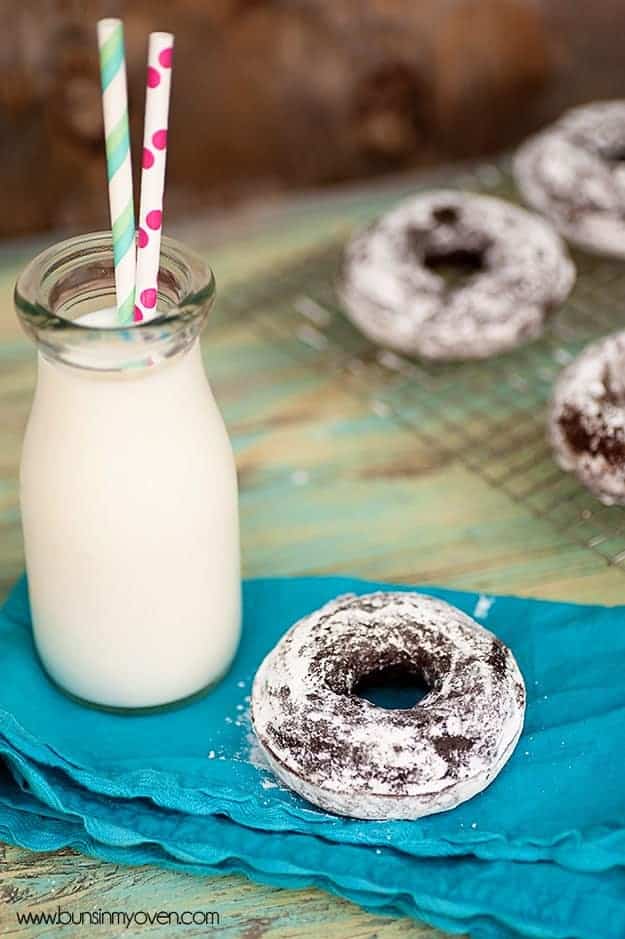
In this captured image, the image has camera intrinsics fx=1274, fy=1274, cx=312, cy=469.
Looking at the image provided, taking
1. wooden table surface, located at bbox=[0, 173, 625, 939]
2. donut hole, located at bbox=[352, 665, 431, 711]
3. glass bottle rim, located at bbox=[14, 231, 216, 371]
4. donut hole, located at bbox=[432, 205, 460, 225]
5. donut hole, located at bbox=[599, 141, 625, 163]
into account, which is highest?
glass bottle rim, located at bbox=[14, 231, 216, 371]

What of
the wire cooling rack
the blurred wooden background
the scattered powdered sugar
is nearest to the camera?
the scattered powdered sugar

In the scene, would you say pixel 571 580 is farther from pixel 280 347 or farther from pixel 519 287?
pixel 280 347

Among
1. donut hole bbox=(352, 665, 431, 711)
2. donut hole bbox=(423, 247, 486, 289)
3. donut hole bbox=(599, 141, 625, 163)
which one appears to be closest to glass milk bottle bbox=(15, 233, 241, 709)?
donut hole bbox=(352, 665, 431, 711)

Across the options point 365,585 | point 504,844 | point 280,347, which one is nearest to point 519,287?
point 280,347

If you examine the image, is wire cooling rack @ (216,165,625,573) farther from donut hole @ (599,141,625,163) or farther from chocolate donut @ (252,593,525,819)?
chocolate donut @ (252,593,525,819)

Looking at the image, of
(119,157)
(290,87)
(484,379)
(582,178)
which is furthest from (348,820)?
(290,87)

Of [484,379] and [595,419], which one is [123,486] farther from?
[484,379]

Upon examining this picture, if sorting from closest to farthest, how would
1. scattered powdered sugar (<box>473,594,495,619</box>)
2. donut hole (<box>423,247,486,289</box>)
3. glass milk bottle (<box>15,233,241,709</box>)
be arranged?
glass milk bottle (<box>15,233,241,709</box>)
scattered powdered sugar (<box>473,594,495,619</box>)
donut hole (<box>423,247,486,289</box>)

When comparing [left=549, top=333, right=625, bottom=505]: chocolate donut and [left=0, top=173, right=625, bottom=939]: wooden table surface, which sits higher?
[left=549, top=333, right=625, bottom=505]: chocolate donut

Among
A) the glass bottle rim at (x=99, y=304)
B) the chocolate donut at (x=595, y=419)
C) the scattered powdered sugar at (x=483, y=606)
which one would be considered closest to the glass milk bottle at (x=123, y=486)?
the glass bottle rim at (x=99, y=304)
